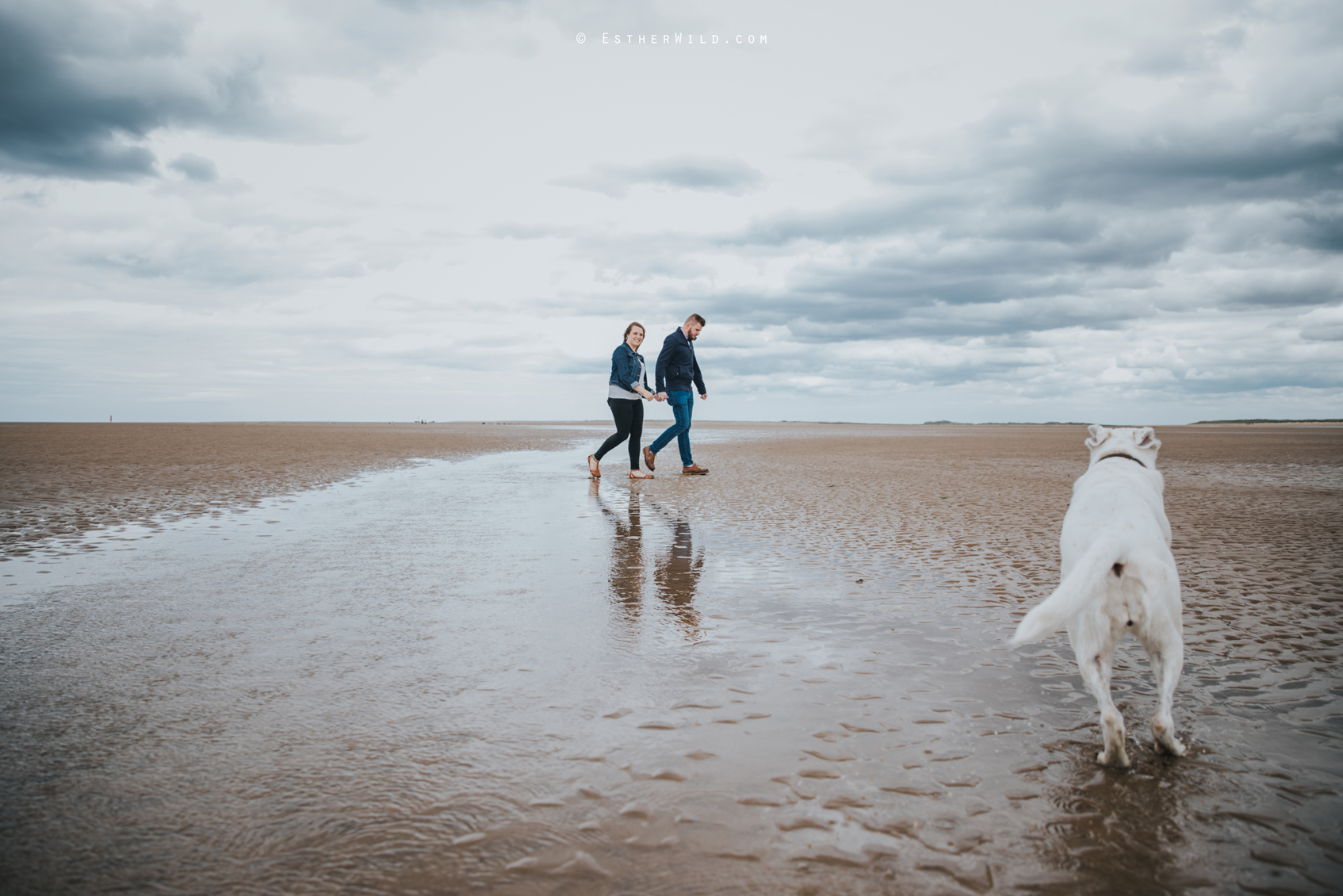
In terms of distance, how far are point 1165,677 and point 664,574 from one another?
391 cm

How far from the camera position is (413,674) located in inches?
150

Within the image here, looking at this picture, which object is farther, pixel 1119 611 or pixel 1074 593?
pixel 1119 611

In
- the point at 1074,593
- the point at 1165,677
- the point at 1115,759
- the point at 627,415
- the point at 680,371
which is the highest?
the point at 680,371

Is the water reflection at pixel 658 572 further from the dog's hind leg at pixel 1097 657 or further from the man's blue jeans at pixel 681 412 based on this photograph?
the man's blue jeans at pixel 681 412

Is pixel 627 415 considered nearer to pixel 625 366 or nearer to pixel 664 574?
pixel 625 366

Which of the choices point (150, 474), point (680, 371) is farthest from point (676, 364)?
point (150, 474)

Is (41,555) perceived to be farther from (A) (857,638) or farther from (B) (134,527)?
(A) (857,638)

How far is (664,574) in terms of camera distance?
6.28 metres

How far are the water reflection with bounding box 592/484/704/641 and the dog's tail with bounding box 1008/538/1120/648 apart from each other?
2.15m

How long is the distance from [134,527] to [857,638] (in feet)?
27.7

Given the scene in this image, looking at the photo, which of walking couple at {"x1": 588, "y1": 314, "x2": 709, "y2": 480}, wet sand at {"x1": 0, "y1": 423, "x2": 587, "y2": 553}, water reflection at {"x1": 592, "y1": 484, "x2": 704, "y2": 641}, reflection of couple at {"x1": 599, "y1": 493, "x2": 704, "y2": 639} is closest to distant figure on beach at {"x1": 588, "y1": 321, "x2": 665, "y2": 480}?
walking couple at {"x1": 588, "y1": 314, "x2": 709, "y2": 480}

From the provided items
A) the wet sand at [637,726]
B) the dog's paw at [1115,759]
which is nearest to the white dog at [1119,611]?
the dog's paw at [1115,759]

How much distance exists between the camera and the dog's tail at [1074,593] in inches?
110

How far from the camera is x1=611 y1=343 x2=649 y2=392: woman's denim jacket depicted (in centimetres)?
1266
